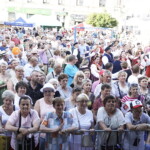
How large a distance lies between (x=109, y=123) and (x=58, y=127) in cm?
86

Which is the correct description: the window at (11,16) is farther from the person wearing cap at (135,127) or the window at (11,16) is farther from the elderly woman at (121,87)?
the person wearing cap at (135,127)

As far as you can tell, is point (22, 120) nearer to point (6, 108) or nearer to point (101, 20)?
point (6, 108)

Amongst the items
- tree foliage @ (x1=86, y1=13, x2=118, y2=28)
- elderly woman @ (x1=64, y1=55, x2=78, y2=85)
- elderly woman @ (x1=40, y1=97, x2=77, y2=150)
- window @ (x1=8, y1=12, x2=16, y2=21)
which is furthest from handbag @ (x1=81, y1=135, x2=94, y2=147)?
window @ (x1=8, y1=12, x2=16, y2=21)

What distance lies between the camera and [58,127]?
550cm

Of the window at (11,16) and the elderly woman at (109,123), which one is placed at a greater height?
the window at (11,16)

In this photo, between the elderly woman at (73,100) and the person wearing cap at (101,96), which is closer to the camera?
the person wearing cap at (101,96)

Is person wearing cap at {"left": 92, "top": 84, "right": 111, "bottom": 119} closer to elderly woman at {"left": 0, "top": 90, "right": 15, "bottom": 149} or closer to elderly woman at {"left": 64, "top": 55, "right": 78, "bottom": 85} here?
elderly woman at {"left": 0, "top": 90, "right": 15, "bottom": 149}

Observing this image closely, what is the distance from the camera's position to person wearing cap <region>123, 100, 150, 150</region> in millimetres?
5652

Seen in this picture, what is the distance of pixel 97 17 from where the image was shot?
4741 centimetres

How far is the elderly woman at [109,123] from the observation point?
223 inches

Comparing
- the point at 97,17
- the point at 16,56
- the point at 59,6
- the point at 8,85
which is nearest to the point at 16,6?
the point at 59,6

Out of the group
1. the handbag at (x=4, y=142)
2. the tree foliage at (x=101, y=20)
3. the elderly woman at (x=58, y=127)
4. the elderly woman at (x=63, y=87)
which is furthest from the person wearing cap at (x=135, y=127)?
the tree foliage at (x=101, y=20)

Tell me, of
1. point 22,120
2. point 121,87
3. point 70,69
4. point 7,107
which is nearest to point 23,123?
point 22,120

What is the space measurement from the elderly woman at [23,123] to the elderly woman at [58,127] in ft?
0.57
